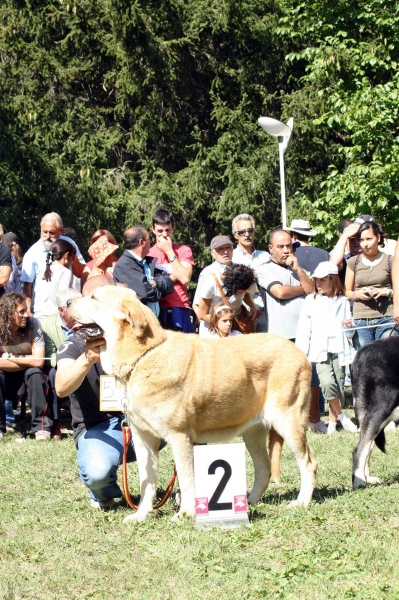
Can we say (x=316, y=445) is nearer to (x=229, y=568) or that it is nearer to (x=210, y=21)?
(x=229, y=568)

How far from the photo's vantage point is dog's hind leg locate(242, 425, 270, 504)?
600 centimetres

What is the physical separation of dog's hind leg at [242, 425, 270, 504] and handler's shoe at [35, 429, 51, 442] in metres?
3.88

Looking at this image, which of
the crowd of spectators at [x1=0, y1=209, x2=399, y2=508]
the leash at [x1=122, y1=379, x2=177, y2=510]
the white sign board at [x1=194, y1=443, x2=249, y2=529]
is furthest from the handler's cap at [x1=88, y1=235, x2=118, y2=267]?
the white sign board at [x1=194, y1=443, x2=249, y2=529]

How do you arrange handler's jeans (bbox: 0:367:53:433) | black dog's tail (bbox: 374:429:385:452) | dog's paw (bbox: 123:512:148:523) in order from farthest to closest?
handler's jeans (bbox: 0:367:53:433)
black dog's tail (bbox: 374:429:385:452)
dog's paw (bbox: 123:512:148:523)

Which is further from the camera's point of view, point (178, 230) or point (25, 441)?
point (178, 230)

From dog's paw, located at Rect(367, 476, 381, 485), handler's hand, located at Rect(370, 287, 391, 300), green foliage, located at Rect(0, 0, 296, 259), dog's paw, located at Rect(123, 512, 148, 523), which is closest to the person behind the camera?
dog's paw, located at Rect(123, 512, 148, 523)

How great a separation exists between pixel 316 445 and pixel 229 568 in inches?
158

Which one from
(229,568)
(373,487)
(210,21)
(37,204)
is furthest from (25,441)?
(210,21)

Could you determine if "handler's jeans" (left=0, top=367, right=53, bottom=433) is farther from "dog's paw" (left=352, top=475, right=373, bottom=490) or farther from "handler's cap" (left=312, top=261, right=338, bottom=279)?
"dog's paw" (left=352, top=475, right=373, bottom=490)

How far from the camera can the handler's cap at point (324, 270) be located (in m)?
9.62

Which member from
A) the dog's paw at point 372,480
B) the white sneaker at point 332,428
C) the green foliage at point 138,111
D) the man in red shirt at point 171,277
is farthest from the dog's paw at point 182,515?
the green foliage at point 138,111

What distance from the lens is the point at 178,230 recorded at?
18953 millimetres

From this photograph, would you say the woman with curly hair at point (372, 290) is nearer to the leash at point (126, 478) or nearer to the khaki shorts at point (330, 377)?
the khaki shorts at point (330, 377)

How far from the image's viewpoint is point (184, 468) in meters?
5.34
